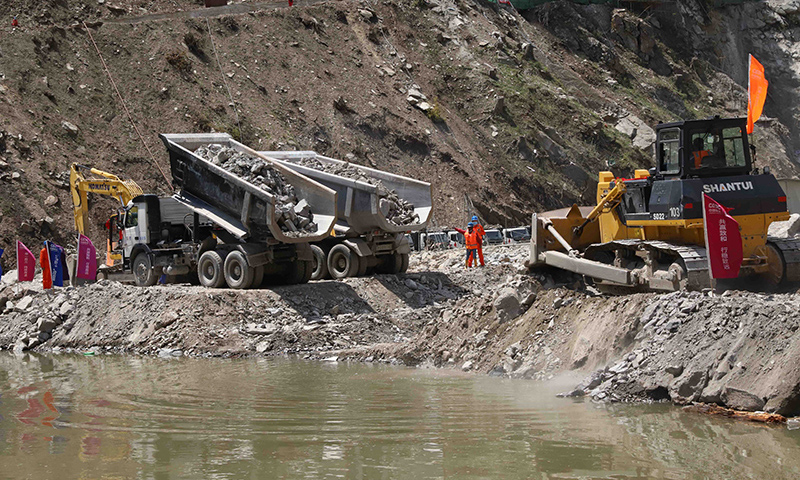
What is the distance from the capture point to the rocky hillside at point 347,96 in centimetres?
2822

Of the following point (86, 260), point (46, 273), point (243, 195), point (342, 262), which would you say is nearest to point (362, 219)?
point (342, 262)

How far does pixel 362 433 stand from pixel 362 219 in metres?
10.5

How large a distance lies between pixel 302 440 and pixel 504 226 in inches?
972

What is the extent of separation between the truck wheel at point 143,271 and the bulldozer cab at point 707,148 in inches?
452

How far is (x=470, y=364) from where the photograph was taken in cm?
1167

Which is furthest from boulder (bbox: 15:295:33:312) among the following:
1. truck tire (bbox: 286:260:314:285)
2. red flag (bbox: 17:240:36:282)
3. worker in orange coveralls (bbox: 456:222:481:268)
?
worker in orange coveralls (bbox: 456:222:481:268)

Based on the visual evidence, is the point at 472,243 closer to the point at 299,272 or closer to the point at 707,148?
the point at 299,272

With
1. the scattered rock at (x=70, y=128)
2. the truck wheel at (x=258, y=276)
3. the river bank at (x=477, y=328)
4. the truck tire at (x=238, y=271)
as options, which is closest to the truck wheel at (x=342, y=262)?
the river bank at (x=477, y=328)

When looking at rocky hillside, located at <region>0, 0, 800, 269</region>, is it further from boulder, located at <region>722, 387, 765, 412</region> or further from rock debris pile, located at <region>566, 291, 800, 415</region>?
boulder, located at <region>722, 387, 765, 412</region>

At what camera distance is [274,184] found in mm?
16969

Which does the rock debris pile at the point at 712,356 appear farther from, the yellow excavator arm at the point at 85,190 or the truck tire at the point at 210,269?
the yellow excavator arm at the point at 85,190

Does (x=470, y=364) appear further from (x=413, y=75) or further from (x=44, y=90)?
(x=413, y=75)

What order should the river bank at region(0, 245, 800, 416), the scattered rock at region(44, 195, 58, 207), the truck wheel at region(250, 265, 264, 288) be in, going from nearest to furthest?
1. the river bank at region(0, 245, 800, 416)
2. the truck wheel at region(250, 265, 264, 288)
3. the scattered rock at region(44, 195, 58, 207)

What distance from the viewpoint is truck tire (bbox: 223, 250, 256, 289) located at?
657 inches
